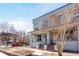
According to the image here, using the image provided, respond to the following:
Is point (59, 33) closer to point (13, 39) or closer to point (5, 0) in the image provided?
point (5, 0)

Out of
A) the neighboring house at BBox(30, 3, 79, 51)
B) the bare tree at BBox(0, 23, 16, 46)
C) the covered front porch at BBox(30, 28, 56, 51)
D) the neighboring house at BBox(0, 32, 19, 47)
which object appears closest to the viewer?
the neighboring house at BBox(30, 3, 79, 51)

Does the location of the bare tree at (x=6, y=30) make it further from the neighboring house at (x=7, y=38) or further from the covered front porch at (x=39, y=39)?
the covered front porch at (x=39, y=39)

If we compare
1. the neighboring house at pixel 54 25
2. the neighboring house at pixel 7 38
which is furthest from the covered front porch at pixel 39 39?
the neighboring house at pixel 7 38

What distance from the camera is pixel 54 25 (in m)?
7.88

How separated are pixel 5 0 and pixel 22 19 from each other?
1.89 metres

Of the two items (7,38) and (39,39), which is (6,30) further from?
(39,39)

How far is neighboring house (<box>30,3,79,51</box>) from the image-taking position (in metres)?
7.39

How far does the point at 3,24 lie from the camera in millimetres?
8453

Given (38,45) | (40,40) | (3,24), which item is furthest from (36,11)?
(40,40)

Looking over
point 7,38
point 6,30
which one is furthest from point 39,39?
point 6,30

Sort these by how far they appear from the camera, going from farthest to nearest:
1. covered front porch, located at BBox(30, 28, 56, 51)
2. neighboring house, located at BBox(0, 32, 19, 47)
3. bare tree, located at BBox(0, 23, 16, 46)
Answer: covered front porch, located at BBox(30, 28, 56, 51) < neighboring house, located at BBox(0, 32, 19, 47) < bare tree, located at BBox(0, 23, 16, 46)

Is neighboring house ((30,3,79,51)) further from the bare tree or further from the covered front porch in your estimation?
the bare tree

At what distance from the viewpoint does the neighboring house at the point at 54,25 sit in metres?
7.39

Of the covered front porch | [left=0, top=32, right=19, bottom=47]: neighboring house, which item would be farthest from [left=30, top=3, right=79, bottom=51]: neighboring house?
[left=0, top=32, right=19, bottom=47]: neighboring house
